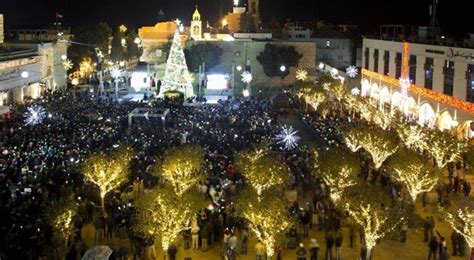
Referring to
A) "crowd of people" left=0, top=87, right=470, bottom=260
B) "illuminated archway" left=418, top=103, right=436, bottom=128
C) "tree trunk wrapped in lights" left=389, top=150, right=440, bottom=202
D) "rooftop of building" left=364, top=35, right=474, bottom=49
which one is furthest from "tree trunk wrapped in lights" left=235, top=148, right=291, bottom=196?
"illuminated archway" left=418, top=103, right=436, bottom=128

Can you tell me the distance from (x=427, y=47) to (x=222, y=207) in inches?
930

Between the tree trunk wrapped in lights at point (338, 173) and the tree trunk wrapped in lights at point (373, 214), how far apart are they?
3062 mm

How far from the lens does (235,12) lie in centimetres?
7769

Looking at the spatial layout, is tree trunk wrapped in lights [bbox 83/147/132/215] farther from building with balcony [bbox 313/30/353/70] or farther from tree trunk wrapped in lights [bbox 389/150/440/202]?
building with balcony [bbox 313/30/353/70]

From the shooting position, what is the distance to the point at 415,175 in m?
19.3

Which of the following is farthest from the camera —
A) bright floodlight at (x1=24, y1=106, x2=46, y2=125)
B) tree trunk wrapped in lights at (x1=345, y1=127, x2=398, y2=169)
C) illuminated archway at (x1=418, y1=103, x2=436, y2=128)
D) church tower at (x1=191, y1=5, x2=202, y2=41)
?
church tower at (x1=191, y1=5, x2=202, y2=41)

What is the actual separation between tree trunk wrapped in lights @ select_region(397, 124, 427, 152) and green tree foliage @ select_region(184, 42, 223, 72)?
2989 centimetres

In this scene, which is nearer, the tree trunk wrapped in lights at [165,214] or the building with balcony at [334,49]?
the tree trunk wrapped in lights at [165,214]

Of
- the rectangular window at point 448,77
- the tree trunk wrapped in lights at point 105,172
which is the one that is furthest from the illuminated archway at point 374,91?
the tree trunk wrapped in lights at point 105,172

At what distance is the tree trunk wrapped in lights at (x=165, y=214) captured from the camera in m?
14.6

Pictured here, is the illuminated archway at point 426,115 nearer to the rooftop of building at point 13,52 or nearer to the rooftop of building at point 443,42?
the rooftop of building at point 443,42

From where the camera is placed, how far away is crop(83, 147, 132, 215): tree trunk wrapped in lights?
18.5 metres

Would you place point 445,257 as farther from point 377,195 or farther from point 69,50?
point 69,50

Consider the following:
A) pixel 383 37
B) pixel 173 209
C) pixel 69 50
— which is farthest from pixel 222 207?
pixel 69 50
